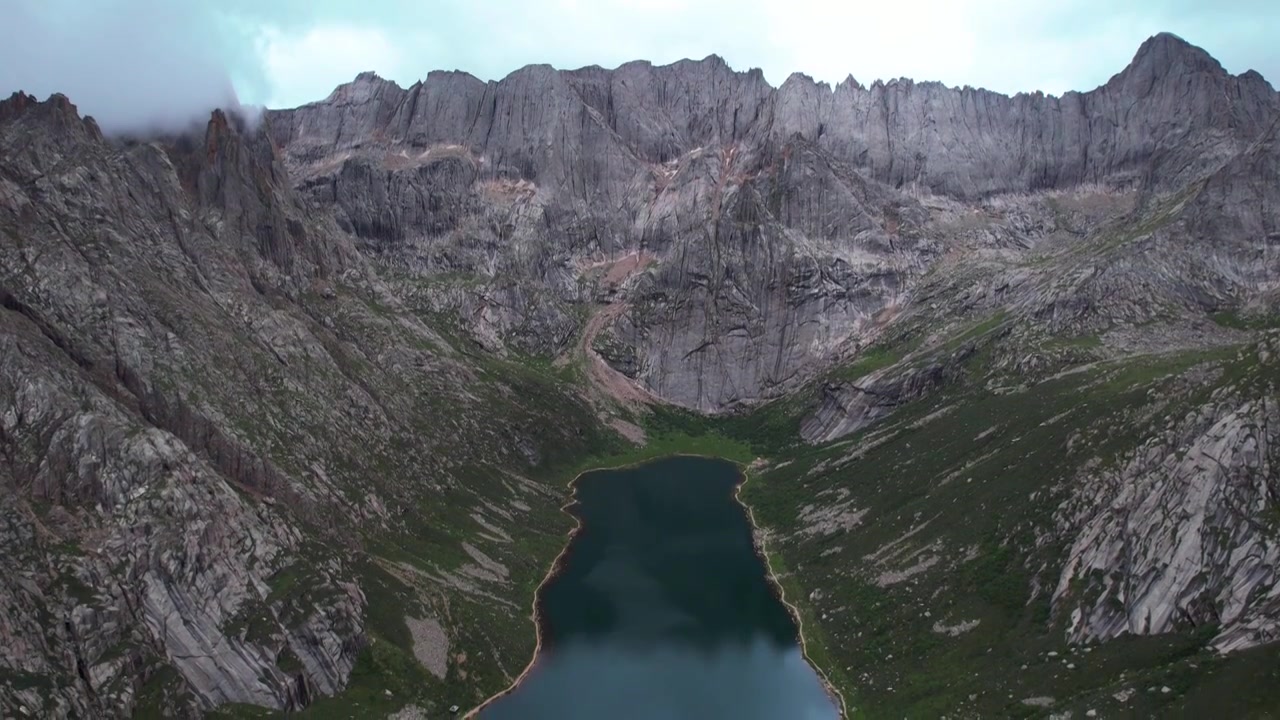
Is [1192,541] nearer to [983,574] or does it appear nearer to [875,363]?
[983,574]

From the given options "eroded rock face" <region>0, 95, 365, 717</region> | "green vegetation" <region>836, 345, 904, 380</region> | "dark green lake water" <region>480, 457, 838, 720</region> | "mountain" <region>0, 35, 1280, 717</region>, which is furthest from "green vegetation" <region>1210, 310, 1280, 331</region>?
"eroded rock face" <region>0, 95, 365, 717</region>

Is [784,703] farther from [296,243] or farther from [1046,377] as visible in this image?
[296,243]

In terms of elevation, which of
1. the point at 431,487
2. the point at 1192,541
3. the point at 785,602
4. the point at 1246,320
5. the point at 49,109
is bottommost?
the point at 785,602

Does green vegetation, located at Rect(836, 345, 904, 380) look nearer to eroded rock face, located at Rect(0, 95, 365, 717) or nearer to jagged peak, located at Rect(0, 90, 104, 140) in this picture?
eroded rock face, located at Rect(0, 95, 365, 717)

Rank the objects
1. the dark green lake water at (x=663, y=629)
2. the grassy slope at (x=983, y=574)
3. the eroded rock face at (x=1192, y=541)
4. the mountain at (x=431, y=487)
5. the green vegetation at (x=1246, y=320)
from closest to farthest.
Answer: the eroded rock face at (x=1192, y=541) < the grassy slope at (x=983, y=574) < the mountain at (x=431, y=487) < the dark green lake water at (x=663, y=629) < the green vegetation at (x=1246, y=320)

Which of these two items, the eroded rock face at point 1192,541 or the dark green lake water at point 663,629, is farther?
the dark green lake water at point 663,629

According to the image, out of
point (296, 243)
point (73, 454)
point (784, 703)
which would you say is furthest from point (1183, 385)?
point (296, 243)

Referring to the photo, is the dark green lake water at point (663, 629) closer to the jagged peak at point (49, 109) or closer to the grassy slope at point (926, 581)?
the grassy slope at point (926, 581)

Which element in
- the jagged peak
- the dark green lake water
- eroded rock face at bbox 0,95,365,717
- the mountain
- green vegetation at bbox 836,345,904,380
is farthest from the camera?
green vegetation at bbox 836,345,904,380

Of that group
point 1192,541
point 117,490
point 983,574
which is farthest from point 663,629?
point 117,490

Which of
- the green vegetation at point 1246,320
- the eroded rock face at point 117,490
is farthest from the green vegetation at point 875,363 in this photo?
the eroded rock face at point 117,490
